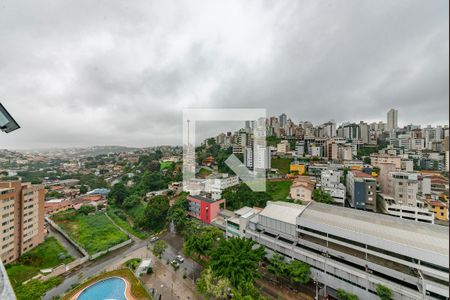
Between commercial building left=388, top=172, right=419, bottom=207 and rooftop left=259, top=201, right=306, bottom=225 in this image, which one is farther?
commercial building left=388, top=172, right=419, bottom=207

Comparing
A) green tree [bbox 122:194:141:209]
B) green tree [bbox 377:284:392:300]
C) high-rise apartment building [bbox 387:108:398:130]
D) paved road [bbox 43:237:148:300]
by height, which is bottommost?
paved road [bbox 43:237:148:300]

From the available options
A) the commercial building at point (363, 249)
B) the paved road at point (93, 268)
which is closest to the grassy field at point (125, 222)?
the paved road at point (93, 268)

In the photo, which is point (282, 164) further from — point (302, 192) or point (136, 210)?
point (136, 210)

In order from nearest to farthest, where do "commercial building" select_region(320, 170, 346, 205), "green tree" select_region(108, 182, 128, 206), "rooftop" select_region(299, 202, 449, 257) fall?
"rooftop" select_region(299, 202, 449, 257)
"commercial building" select_region(320, 170, 346, 205)
"green tree" select_region(108, 182, 128, 206)

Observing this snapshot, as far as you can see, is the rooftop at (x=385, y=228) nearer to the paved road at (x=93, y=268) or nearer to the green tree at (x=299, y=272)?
the green tree at (x=299, y=272)

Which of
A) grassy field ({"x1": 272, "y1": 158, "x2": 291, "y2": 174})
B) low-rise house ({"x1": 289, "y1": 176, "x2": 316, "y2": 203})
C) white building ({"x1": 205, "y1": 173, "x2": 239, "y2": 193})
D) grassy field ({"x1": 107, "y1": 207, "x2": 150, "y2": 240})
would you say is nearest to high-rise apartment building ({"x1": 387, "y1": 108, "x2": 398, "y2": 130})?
grassy field ({"x1": 272, "y1": 158, "x2": 291, "y2": 174})

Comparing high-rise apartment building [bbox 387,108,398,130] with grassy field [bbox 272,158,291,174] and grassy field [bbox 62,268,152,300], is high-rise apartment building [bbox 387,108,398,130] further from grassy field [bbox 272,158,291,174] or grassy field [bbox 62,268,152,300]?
grassy field [bbox 62,268,152,300]

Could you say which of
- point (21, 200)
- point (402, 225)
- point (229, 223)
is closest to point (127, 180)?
point (21, 200)
